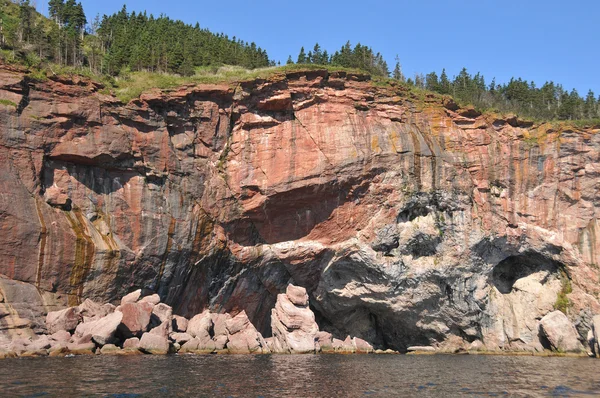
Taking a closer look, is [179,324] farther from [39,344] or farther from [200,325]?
[39,344]

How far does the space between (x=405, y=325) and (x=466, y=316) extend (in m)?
5.29

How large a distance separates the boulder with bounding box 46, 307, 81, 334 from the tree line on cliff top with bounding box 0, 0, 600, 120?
1758 centimetres

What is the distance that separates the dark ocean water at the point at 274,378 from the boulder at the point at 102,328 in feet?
10.4

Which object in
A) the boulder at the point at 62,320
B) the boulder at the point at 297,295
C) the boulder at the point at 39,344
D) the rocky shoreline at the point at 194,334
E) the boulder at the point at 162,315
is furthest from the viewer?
the boulder at the point at 297,295

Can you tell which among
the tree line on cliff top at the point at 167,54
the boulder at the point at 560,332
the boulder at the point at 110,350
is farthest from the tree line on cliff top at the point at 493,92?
the boulder at the point at 110,350

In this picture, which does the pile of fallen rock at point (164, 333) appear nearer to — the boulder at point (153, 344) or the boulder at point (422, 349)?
the boulder at point (153, 344)

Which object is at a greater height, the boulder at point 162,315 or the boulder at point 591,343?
the boulder at point 162,315

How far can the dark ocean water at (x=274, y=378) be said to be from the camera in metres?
19.6

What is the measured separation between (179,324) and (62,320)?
821cm

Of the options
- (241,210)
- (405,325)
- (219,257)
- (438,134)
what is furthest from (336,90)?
(405,325)

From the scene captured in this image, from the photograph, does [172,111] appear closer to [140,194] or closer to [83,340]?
[140,194]

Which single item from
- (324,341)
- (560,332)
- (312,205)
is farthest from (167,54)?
(560,332)

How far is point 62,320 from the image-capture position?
3256 cm

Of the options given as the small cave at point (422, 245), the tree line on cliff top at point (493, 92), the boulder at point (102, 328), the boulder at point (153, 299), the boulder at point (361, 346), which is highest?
the tree line on cliff top at point (493, 92)
